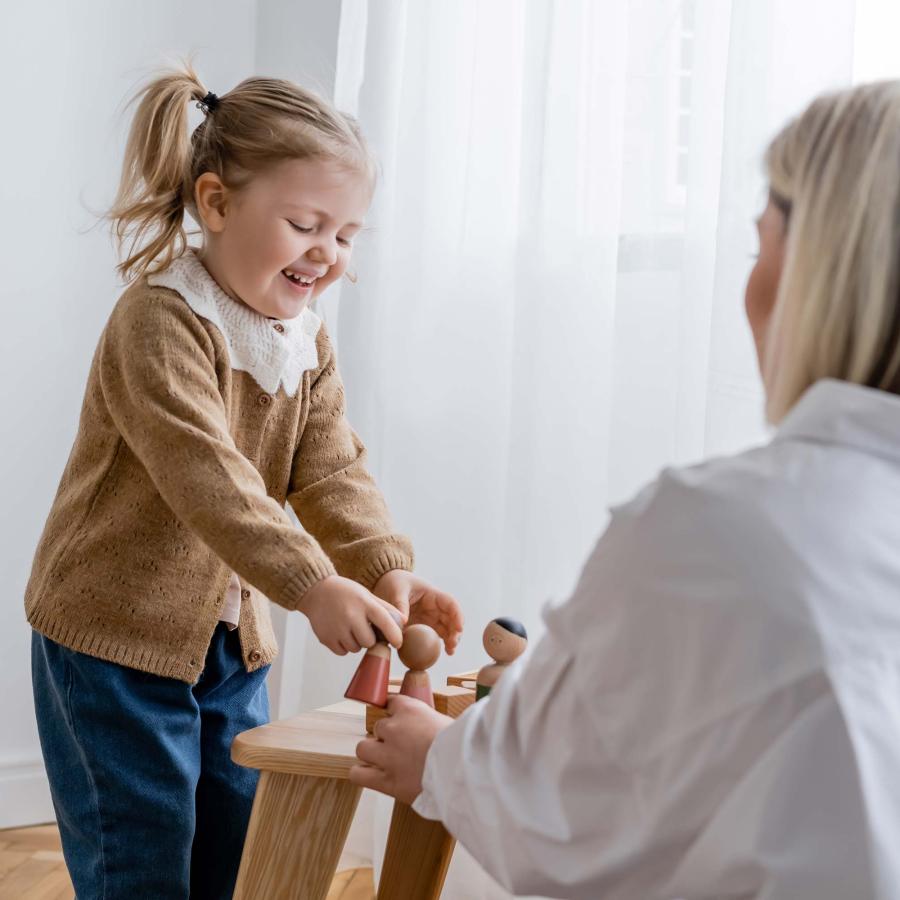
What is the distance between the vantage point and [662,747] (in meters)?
0.65

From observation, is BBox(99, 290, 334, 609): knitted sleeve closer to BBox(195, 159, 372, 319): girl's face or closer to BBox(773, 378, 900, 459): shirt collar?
BBox(195, 159, 372, 319): girl's face

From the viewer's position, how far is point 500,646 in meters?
0.96

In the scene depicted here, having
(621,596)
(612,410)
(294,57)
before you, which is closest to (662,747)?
(621,596)

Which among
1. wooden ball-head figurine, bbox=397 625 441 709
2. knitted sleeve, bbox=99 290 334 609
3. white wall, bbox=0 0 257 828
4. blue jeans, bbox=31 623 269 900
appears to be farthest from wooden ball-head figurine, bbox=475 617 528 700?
white wall, bbox=0 0 257 828

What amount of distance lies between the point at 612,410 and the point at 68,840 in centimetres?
77

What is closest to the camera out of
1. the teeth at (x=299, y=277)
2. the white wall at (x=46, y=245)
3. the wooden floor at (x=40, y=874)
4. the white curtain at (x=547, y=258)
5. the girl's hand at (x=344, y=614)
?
the girl's hand at (x=344, y=614)

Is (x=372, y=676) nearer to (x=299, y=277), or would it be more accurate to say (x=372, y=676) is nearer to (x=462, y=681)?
(x=462, y=681)

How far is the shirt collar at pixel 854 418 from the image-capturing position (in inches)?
25.5

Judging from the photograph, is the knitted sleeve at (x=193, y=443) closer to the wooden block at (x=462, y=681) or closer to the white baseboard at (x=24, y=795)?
the wooden block at (x=462, y=681)

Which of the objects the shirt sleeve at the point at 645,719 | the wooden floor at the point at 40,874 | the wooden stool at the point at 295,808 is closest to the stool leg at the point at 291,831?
the wooden stool at the point at 295,808

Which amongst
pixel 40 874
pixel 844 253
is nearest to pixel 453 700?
pixel 844 253

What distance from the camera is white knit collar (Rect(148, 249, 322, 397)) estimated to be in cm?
107

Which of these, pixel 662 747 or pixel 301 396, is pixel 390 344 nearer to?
pixel 301 396

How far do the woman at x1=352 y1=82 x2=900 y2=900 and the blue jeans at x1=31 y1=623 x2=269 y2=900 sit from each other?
40 cm
